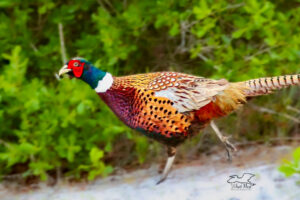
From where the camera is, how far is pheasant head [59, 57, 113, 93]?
2.76 meters

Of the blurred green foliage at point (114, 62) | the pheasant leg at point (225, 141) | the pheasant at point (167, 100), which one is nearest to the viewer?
the pheasant at point (167, 100)

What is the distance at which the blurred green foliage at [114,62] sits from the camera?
426 centimetres

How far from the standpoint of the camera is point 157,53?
5.14 metres

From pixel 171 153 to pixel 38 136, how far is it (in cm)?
207

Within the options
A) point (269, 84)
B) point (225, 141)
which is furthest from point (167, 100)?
point (269, 84)

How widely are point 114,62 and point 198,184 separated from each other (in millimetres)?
1707

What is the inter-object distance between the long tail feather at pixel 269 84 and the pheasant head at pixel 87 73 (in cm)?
87

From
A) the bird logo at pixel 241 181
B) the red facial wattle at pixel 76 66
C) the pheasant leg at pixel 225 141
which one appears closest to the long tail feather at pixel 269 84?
the pheasant leg at pixel 225 141

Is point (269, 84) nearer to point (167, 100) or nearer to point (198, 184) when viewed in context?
point (167, 100)

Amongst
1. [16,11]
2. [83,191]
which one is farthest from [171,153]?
[16,11]

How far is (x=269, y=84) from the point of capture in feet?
8.58

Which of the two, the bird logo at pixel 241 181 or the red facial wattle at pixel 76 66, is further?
the bird logo at pixel 241 181

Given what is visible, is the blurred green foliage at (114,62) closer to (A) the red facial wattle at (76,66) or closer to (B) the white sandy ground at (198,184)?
(B) the white sandy ground at (198,184)

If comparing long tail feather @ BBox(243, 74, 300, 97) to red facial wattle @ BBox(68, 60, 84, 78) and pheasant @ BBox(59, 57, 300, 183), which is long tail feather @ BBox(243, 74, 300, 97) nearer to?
pheasant @ BBox(59, 57, 300, 183)
